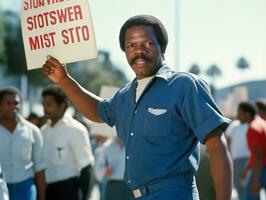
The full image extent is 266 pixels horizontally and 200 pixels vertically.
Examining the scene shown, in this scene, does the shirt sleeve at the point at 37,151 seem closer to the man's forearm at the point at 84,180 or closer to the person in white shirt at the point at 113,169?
the man's forearm at the point at 84,180

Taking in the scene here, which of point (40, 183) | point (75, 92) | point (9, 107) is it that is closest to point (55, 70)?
point (75, 92)

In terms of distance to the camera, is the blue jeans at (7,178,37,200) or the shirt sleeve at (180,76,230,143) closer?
the shirt sleeve at (180,76,230,143)

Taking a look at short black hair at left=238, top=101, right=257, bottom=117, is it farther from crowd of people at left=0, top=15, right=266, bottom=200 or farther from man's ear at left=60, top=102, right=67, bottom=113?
crowd of people at left=0, top=15, right=266, bottom=200

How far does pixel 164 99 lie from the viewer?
439cm

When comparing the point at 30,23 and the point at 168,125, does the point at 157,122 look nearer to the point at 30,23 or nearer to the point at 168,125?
the point at 168,125

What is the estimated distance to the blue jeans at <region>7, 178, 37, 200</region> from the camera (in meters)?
7.64

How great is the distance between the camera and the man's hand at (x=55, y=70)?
511 centimetres

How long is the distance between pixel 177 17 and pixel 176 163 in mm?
26050

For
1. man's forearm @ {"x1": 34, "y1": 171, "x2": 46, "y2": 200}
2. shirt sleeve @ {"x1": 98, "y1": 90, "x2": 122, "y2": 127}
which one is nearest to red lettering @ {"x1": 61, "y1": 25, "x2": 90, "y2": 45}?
shirt sleeve @ {"x1": 98, "y1": 90, "x2": 122, "y2": 127}

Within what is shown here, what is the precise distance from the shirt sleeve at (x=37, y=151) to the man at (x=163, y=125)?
335cm

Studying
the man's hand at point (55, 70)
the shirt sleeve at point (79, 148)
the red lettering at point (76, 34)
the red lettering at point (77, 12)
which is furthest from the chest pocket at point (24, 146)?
the red lettering at point (77, 12)

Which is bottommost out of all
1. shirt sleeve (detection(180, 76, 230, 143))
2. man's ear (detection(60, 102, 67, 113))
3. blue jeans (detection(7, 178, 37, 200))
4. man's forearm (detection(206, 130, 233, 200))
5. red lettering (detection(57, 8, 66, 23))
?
blue jeans (detection(7, 178, 37, 200))

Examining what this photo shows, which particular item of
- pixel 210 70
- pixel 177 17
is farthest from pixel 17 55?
pixel 210 70

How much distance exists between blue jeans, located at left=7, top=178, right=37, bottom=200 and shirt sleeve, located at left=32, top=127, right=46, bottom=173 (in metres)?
0.17
